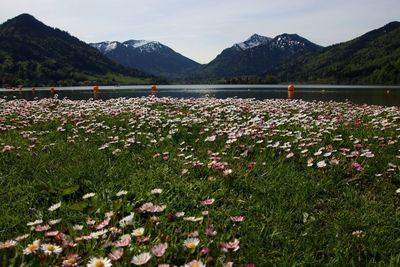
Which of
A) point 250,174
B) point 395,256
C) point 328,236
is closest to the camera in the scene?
point 395,256

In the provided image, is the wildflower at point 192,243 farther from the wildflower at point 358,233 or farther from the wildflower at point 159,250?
the wildflower at point 358,233

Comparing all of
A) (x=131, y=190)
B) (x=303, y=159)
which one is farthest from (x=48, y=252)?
(x=303, y=159)

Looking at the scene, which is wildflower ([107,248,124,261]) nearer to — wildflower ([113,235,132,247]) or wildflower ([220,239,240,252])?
wildflower ([113,235,132,247])

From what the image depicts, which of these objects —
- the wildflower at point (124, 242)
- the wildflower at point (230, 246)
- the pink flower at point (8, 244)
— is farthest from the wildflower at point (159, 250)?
the pink flower at point (8, 244)

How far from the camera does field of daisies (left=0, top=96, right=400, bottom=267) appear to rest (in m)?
3.84

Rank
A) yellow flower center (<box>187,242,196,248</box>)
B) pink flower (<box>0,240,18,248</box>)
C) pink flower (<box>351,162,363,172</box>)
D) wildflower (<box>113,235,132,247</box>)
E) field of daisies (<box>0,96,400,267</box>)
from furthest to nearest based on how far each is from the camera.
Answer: pink flower (<box>351,162,363,172</box>), field of daisies (<box>0,96,400,267</box>), pink flower (<box>0,240,18,248</box>), yellow flower center (<box>187,242,196,248</box>), wildflower (<box>113,235,132,247</box>)

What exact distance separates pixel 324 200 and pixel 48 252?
4272mm

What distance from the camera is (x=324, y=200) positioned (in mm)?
6062

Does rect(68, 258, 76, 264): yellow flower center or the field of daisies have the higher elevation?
rect(68, 258, 76, 264): yellow flower center

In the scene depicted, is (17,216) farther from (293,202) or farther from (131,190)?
(293,202)

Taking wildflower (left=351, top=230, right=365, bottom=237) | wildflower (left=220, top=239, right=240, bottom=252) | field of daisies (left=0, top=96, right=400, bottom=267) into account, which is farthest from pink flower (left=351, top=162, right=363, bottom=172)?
wildflower (left=220, top=239, right=240, bottom=252)

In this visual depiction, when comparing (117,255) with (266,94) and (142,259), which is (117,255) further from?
(266,94)

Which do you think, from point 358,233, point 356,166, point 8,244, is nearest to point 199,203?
point 358,233

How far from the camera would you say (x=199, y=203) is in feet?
18.3
